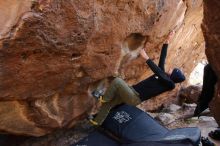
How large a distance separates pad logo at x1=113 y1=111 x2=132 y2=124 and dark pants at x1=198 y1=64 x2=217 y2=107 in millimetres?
1381

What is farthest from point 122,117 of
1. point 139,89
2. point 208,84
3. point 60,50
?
point 60,50

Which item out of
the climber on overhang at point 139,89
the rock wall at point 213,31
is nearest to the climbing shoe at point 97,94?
the climber on overhang at point 139,89

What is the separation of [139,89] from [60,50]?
1954 mm

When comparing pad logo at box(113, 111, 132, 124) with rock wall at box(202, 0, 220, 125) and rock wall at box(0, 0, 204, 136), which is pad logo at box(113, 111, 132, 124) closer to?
rock wall at box(0, 0, 204, 136)

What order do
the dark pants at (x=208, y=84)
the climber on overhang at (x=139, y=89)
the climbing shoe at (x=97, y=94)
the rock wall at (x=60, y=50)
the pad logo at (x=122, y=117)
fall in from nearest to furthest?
the rock wall at (x=60, y=50), the dark pants at (x=208, y=84), the climber on overhang at (x=139, y=89), the pad logo at (x=122, y=117), the climbing shoe at (x=97, y=94)

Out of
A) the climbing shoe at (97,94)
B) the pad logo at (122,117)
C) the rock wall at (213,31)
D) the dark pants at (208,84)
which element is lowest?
the pad logo at (122,117)

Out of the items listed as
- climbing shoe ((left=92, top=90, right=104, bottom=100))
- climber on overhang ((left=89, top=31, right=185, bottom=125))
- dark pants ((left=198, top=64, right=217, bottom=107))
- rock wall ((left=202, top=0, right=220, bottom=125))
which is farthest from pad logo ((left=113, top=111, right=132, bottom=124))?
rock wall ((left=202, top=0, right=220, bottom=125))

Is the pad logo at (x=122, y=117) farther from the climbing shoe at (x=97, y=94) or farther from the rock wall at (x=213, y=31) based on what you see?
the rock wall at (x=213, y=31)

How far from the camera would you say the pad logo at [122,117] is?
7293 mm

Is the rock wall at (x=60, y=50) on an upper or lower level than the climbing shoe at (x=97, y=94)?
upper

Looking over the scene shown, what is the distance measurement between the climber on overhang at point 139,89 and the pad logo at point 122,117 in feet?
0.63

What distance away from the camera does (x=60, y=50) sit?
603 centimetres

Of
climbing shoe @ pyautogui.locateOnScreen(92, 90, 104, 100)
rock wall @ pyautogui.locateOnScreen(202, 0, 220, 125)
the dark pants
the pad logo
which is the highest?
rock wall @ pyautogui.locateOnScreen(202, 0, 220, 125)

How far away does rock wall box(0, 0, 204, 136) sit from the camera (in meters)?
5.42
